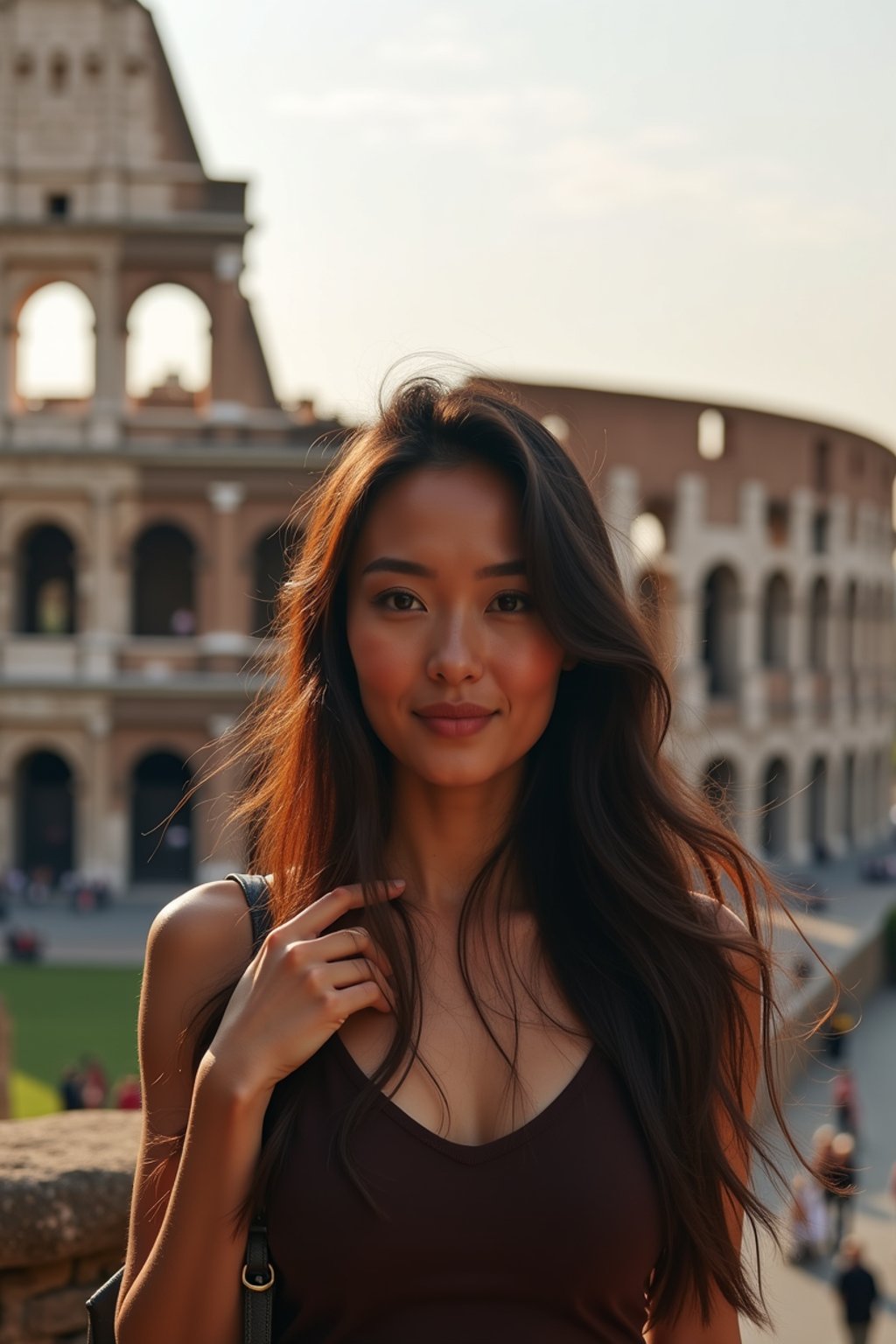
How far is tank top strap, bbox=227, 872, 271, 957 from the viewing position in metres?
2.32

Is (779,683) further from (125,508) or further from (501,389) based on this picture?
(501,389)

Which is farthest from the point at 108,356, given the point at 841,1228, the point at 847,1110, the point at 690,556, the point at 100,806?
the point at 841,1228

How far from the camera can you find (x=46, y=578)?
28391mm

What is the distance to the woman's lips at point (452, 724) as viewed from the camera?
2.26 m

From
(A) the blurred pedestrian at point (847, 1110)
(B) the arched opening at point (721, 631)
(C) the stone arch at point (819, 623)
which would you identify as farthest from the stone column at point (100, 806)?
(C) the stone arch at point (819, 623)

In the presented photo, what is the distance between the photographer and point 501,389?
2.48 metres

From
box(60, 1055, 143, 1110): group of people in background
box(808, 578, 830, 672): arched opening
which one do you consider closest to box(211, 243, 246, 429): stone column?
box(60, 1055, 143, 1110): group of people in background

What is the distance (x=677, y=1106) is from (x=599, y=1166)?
188mm

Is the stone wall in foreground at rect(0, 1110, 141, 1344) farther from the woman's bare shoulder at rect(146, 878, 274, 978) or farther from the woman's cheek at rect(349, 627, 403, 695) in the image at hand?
the woman's cheek at rect(349, 627, 403, 695)

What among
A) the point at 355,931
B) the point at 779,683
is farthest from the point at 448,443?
the point at 779,683

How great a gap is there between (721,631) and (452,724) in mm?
33047

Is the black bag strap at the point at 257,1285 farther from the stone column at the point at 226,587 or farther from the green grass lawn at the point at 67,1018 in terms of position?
the stone column at the point at 226,587

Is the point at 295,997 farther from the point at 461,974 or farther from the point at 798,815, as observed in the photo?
the point at 798,815

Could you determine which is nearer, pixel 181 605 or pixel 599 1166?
pixel 599 1166
